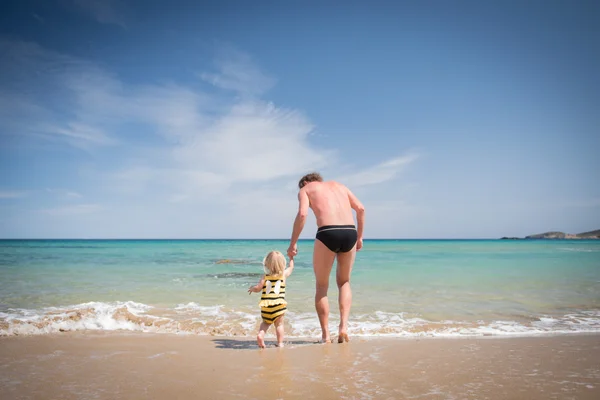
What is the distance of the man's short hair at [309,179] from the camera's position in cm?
469

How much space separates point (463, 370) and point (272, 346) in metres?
2.06

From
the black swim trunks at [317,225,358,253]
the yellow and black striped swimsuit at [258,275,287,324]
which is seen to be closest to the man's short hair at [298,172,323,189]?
the black swim trunks at [317,225,358,253]

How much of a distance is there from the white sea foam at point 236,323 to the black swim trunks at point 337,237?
150 centimetres

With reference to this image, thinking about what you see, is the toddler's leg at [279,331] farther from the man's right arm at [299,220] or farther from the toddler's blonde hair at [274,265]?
the man's right arm at [299,220]

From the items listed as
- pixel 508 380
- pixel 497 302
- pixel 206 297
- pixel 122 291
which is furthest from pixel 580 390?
pixel 122 291

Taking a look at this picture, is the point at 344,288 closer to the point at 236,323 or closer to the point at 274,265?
the point at 274,265

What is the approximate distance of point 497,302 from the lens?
289 inches

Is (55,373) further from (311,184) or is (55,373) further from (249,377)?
(311,184)

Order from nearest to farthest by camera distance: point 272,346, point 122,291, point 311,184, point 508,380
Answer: point 508,380 → point 272,346 → point 311,184 → point 122,291

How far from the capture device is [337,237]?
4.20m

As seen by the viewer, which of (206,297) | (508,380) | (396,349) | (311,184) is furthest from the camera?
(206,297)

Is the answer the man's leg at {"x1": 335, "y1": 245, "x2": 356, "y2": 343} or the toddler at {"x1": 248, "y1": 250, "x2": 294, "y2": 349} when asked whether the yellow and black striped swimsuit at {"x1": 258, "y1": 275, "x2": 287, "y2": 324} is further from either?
the man's leg at {"x1": 335, "y1": 245, "x2": 356, "y2": 343}

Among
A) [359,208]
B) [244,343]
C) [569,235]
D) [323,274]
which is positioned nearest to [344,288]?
[323,274]

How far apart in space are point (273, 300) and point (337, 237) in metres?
1.05
